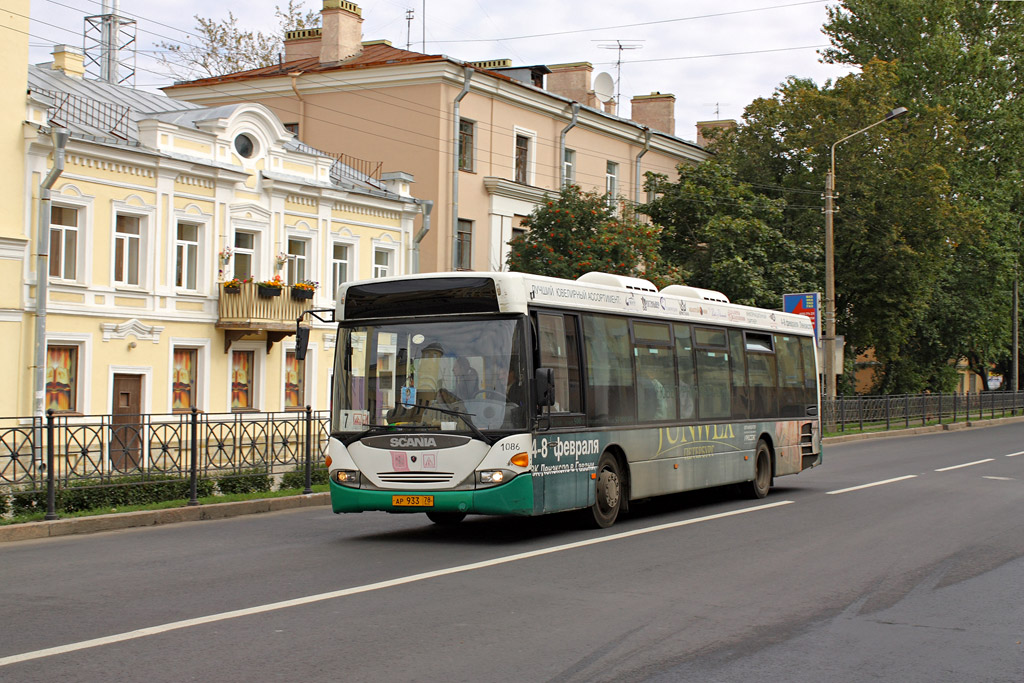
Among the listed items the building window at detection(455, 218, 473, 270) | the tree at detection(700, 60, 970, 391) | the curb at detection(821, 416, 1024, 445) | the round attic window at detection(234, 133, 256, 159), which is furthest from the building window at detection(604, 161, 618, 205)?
the round attic window at detection(234, 133, 256, 159)

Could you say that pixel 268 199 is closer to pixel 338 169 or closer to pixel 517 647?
pixel 338 169

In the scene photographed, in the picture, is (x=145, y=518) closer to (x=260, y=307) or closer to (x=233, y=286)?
(x=233, y=286)

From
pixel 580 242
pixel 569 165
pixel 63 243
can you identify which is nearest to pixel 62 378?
pixel 63 243

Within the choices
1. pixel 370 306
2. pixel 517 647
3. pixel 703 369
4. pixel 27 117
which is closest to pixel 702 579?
pixel 517 647

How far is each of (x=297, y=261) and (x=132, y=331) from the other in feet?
19.5

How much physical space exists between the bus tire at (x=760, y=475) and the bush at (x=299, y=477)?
6506 mm

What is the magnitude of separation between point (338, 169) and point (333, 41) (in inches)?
237

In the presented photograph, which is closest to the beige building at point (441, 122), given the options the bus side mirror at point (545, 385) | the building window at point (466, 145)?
the building window at point (466, 145)

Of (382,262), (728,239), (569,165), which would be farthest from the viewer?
(569,165)

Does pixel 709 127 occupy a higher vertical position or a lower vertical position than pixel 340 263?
higher

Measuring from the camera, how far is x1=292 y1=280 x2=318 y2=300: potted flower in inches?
1116

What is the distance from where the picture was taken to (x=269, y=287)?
90.7 feet

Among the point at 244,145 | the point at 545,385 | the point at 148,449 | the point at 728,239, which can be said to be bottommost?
the point at 148,449

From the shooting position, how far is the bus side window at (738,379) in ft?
52.8
